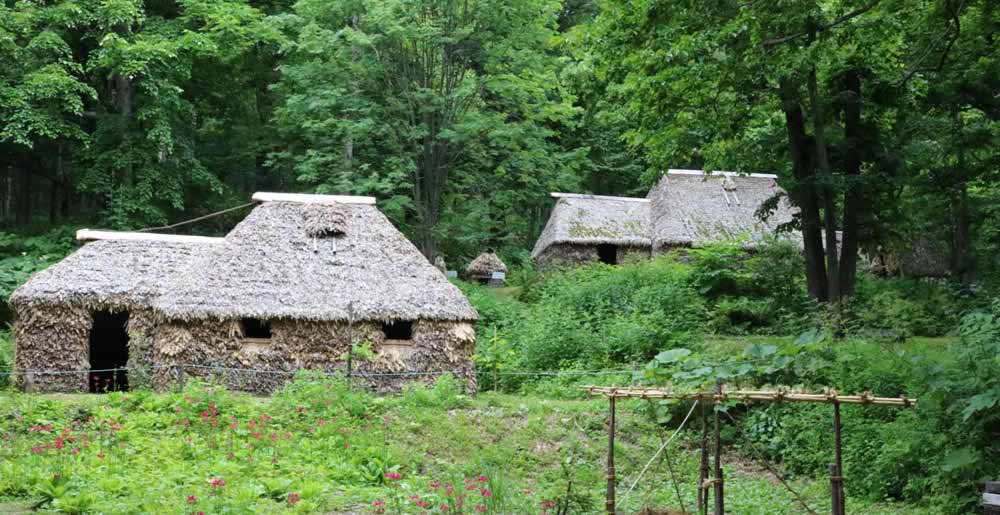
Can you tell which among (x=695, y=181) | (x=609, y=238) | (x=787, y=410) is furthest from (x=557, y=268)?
(x=787, y=410)

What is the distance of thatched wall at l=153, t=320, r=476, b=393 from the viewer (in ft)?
58.6

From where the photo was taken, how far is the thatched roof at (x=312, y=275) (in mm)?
18078

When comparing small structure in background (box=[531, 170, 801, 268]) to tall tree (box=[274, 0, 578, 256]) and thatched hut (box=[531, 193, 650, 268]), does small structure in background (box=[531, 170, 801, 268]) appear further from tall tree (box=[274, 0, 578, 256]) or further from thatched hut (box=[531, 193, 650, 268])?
tall tree (box=[274, 0, 578, 256])

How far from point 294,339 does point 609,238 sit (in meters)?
17.6

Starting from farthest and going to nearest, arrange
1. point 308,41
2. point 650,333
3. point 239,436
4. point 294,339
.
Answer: point 308,41 → point 650,333 → point 294,339 → point 239,436

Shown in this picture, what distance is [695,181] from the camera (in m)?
35.4

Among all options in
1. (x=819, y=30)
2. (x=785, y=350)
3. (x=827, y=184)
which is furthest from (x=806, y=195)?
(x=785, y=350)

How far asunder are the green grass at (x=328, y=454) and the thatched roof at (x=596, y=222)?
17.1 m

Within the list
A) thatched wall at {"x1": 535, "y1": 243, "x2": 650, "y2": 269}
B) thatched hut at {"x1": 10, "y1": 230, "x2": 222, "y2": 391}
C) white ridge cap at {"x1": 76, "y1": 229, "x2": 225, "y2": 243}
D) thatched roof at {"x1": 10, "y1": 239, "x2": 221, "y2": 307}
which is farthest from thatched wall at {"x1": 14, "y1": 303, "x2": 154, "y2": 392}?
thatched wall at {"x1": 535, "y1": 243, "x2": 650, "y2": 269}

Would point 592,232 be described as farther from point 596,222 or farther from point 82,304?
point 82,304

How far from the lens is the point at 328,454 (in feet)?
42.3

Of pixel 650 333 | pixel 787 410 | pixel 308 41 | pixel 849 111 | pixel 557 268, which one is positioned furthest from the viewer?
pixel 557 268

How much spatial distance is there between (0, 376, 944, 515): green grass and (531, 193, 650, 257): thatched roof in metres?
17.1

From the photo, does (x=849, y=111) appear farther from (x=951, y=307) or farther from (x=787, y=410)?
(x=787, y=410)
